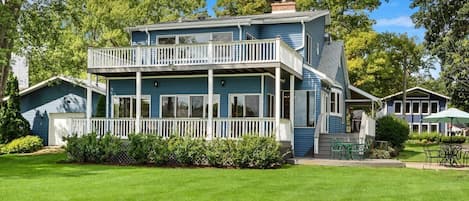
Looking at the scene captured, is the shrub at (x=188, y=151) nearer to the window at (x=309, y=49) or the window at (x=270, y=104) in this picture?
the window at (x=270, y=104)

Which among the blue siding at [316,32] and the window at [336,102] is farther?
the window at [336,102]

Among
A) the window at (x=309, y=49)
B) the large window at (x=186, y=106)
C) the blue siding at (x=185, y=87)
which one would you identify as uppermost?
the window at (x=309, y=49)

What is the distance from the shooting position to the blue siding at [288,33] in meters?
23.6

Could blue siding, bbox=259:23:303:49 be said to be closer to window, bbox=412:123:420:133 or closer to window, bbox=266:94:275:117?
window, bbox=266:94:275:117

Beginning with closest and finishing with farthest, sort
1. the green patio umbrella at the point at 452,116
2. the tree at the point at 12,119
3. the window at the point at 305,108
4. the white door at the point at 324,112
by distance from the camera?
the green patio umbrella at the point at 452,116
the window at the point at 305,108
the white door at the point at 324,112
the tree at the point at 12,119

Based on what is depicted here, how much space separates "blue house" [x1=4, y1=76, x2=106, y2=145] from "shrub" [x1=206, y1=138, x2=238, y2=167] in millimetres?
13316

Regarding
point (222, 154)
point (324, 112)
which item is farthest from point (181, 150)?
point (324, 112)

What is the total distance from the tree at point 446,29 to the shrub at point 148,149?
2130cm

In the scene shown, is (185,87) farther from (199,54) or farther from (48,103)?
(48,103)

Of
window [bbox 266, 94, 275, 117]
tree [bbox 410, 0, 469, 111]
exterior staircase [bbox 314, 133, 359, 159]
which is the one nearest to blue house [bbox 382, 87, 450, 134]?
tree [bbox 410, 0, 469, 111]

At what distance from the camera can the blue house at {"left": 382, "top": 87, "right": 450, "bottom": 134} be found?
54031 millimetres

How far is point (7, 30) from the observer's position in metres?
22.4

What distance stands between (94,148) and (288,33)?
10.2 m

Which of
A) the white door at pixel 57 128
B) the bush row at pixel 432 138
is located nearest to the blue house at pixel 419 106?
the bush row at pixel 432 138
